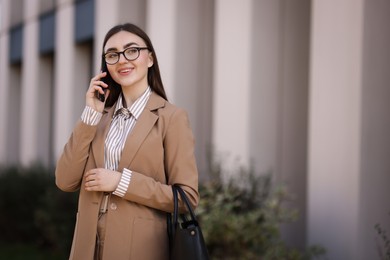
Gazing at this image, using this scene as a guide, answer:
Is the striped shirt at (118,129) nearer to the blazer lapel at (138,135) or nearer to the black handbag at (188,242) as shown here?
the blazer lapel at (138,135)

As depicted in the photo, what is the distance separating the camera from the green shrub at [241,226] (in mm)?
5621

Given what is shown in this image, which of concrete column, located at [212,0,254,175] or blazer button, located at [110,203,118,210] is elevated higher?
concrete column, located at [212,0,254,175]

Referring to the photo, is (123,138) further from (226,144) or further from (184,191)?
(226,144)

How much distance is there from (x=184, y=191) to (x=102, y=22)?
8440 mm

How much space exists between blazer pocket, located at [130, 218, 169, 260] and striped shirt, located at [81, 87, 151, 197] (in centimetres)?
19

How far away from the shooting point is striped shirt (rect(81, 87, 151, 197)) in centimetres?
262

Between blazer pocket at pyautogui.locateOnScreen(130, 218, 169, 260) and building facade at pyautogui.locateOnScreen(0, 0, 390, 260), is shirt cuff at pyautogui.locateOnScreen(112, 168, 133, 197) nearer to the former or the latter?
blazer pocket at pyautogui.locateOnScreen(130, 218, 169, 260)

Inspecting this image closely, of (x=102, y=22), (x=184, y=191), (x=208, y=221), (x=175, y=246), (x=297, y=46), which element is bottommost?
(x=208, y=221)

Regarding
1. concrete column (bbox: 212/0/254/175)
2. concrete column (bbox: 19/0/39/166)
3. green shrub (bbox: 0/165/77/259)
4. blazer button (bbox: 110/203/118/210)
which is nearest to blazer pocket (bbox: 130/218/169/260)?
blazer button (bbox: 110/203/118/210)

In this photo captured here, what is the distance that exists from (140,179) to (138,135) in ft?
0.73

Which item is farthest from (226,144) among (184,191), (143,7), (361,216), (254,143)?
(184,191)

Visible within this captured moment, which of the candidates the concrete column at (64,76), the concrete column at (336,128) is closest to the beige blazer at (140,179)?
the concrete column at (336,128)

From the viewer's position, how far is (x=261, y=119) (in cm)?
742

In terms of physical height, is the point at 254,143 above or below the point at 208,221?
above
